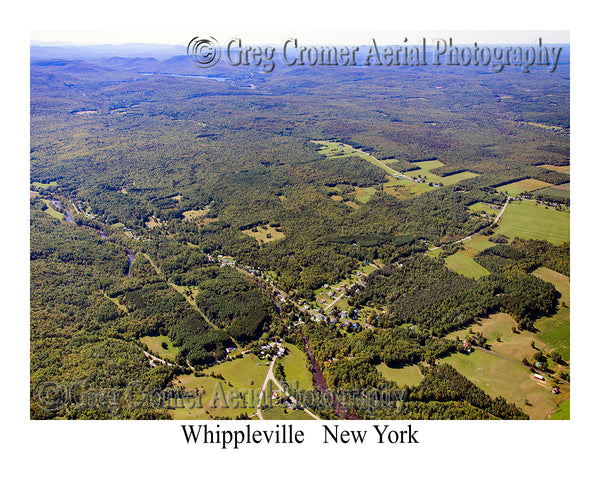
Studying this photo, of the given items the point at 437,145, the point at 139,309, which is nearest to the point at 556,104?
the point at 437,145

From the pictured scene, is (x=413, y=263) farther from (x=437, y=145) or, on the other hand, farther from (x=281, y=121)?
(x=281, y=121)

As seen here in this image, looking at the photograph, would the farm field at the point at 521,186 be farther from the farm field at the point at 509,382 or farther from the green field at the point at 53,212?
the green field at the point at 53,212

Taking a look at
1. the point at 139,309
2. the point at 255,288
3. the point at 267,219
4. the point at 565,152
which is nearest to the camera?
the point at 139,309

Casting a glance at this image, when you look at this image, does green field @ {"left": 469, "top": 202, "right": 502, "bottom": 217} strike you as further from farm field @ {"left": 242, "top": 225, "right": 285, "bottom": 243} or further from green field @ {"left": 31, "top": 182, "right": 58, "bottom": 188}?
green field @ {"left": 31, "top": 182, "right": 58, "bottom": 188}

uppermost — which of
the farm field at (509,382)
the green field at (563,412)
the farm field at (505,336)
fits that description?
Answer: the farm field at (505,336)

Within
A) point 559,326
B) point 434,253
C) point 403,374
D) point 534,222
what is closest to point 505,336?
point 559,326
